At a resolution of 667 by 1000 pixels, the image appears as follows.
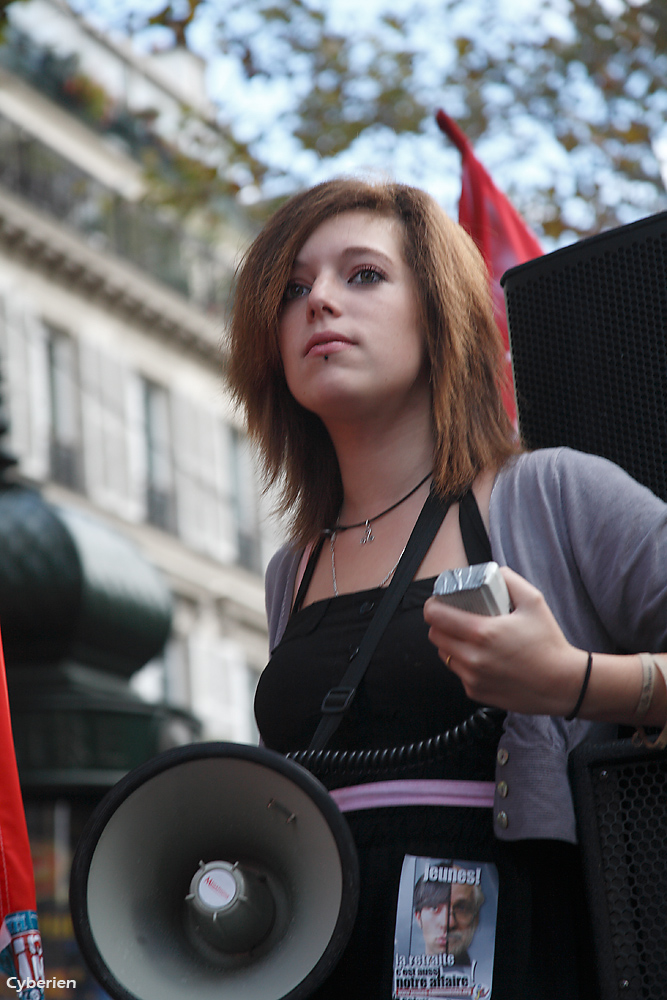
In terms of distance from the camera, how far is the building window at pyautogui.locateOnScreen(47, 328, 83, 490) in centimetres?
2180

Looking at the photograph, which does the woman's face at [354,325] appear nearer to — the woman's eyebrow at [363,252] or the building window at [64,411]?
the woman's eyebrow at [363,252]

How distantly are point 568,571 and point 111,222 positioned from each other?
23766mm

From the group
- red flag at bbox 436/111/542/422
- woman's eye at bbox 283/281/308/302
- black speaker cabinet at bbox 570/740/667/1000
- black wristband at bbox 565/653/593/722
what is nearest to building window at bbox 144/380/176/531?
red flag at bbox 436/111/542/422

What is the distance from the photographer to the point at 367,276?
2.04 metres

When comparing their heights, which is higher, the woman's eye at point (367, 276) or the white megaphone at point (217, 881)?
the woman's eye at point (367, 276)

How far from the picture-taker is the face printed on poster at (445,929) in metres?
1.57

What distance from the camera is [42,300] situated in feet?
73.6

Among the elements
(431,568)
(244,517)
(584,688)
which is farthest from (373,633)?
(244,517)

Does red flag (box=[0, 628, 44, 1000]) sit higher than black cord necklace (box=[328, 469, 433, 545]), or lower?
lower

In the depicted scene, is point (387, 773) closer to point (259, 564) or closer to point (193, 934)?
point (193, 934)

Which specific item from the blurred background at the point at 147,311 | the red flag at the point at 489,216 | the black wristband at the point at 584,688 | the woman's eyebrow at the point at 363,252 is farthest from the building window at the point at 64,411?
the black wristband at the point at 584,688

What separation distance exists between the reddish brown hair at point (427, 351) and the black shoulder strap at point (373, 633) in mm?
87

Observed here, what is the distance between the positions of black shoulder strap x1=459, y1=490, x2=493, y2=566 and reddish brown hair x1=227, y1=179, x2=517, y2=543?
0.03m

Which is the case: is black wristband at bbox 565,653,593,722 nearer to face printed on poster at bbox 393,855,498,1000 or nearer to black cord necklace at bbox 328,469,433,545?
face printed on poster at bbox 393,855,498,1000
